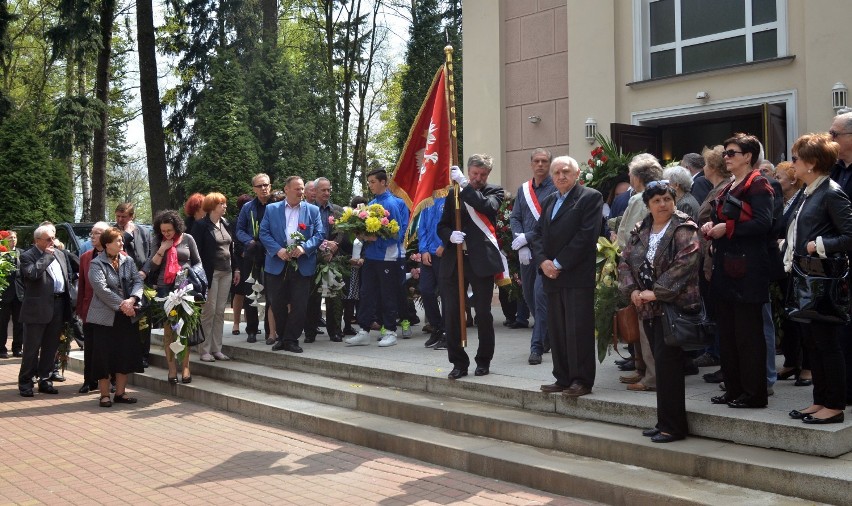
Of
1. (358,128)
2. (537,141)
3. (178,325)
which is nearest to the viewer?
(178,325)

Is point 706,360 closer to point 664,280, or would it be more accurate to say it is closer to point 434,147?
point 664,280

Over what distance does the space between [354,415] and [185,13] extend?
20.8m

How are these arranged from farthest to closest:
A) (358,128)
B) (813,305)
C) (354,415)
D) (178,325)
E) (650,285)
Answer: (358,128)
(178,325)
(354,415)
(650,285)
(813,305)

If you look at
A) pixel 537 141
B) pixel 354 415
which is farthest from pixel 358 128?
pixel 354 415

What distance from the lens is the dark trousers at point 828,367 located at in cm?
562

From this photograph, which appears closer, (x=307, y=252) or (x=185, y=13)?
(x=307, y=252)

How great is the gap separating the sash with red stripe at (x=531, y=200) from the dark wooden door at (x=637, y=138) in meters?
5.78

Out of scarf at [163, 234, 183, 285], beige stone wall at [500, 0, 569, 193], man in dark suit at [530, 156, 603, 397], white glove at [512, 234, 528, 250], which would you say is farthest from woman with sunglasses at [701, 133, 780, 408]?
beige stone wall at [500, 0, 569, 193]

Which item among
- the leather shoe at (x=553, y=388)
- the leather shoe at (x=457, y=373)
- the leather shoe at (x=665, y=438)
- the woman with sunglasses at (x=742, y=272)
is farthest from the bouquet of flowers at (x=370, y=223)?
the leather shoe at (x=665, y=438)

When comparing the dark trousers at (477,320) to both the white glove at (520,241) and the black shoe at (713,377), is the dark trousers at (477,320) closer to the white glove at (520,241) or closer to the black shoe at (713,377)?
the white glove at (520,241)

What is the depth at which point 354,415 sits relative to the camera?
827cm

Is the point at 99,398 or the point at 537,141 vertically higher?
the point at 537,141

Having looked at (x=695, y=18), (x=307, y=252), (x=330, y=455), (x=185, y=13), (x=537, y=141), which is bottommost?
(x=330, y=455)

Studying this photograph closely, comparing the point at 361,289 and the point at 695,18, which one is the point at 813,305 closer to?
the point at 361,289
